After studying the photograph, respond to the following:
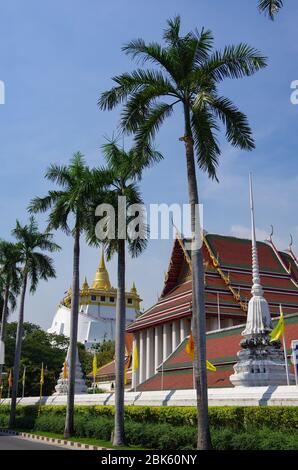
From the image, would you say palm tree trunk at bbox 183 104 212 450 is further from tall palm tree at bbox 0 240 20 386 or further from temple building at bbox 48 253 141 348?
temple building at bbox 48 253 141 348

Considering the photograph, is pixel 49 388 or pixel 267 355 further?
pixel 49 388

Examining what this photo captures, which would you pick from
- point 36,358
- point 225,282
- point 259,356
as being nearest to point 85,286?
point 36,358

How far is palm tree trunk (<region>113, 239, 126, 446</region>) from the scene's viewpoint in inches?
777

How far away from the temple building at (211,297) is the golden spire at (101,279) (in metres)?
71.0

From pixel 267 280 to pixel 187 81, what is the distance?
27.7m

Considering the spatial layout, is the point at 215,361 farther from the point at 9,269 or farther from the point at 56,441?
the point at 9,269

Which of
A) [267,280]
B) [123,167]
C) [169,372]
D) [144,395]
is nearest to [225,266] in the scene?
[267,280]

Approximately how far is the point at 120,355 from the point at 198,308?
6054 mm

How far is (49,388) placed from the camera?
53.8m

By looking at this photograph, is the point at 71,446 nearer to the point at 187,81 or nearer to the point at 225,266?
the point at 187,81

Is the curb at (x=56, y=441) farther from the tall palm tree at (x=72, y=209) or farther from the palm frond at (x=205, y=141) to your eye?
the palm frond at (x=205, y=141)

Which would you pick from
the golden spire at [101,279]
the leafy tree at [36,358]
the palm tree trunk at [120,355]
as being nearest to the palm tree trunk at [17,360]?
the palm tree trunk at [120,355]

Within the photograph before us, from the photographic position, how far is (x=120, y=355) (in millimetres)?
20953

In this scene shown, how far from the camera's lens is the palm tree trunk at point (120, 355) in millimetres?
19734
